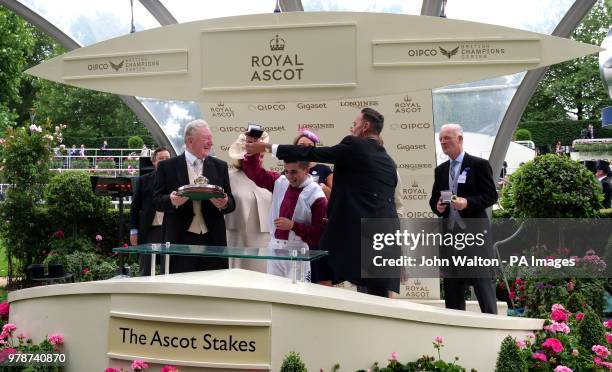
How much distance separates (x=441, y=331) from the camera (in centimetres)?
382

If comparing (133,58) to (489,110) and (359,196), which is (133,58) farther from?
(489,110)

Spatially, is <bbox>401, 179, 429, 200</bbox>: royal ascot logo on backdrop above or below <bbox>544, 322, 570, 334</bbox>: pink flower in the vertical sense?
above

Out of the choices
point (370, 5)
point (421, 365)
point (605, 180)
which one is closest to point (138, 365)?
point (421, 365)

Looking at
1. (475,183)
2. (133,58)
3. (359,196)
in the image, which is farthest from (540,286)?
(133,58)

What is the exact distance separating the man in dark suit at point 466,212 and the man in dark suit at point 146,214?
2787 mm

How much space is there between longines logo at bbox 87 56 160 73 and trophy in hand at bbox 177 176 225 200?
99 centimetres

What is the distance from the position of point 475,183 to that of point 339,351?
211 centimetres

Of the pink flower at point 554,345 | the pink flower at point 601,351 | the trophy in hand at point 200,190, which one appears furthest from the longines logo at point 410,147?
the pink flower at point 554,345

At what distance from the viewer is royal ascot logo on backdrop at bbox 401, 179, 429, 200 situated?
7.88 m

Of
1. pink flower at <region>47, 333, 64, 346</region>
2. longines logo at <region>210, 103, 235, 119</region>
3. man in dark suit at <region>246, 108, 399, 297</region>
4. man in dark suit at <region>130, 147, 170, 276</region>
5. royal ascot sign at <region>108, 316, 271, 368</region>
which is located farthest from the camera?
longines logo at <region>210, 103, 235, 119</region>

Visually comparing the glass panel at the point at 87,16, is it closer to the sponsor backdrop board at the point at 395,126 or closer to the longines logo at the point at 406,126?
the sponsor backdrop board at the point at 395,126

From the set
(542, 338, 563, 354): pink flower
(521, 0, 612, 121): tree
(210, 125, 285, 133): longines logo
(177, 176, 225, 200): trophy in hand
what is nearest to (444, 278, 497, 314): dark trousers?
(542, 338, 563, 354): pink flower

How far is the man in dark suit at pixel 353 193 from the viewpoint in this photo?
15.3ft

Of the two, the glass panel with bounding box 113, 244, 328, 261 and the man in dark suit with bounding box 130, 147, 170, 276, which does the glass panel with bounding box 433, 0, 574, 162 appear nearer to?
the man in dark suit with bounding box 130, 147, 170, 276
